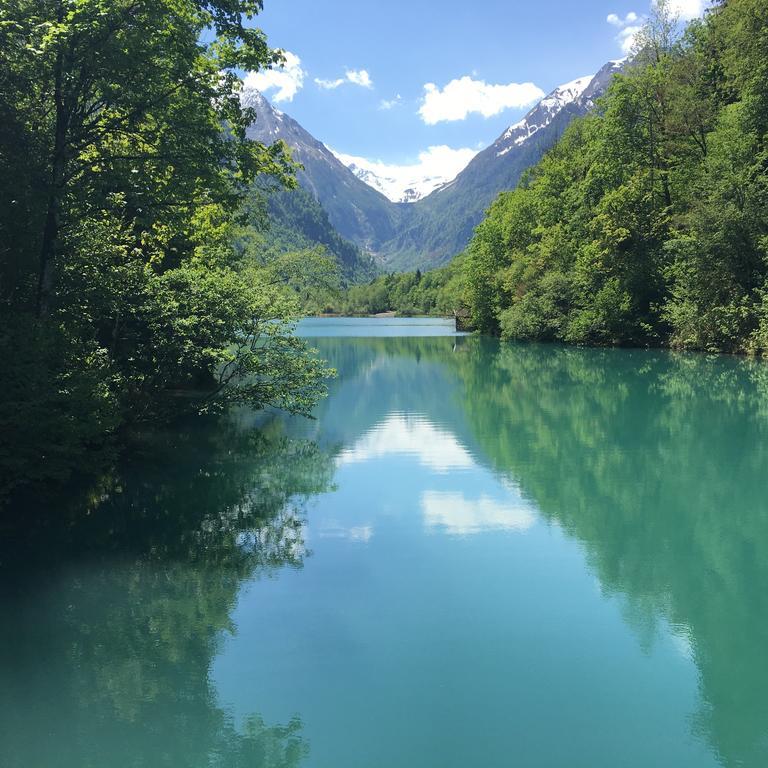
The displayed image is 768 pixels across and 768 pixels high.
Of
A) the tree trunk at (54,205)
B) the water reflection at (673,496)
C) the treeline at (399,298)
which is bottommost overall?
the water reflection at (673,496)

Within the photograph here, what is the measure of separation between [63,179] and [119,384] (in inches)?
164

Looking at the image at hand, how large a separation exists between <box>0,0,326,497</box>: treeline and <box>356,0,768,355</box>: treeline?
32.5m

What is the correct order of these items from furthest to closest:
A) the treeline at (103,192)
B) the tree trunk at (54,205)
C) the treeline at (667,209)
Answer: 1. the treeline at (667,209)
2. the tree trunk at (54,205)
3. the treeline at (103,192)

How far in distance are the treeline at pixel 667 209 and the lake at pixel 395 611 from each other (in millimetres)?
25998

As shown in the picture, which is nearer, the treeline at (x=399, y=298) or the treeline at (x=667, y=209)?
the treeline at (x=667, y=209)

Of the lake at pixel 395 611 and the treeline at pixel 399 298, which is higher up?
the treeline at pixel 399 298

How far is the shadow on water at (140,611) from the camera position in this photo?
16.9 feet

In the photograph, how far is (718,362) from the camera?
117 ft

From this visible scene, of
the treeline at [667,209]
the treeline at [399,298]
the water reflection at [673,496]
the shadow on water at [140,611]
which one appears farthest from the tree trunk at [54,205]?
the treeline at [399,298]

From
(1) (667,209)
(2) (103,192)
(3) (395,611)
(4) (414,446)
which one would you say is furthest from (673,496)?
(1) (667,209)

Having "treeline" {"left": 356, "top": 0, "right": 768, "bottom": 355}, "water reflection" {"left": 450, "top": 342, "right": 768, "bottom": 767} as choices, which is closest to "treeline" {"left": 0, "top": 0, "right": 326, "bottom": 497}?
"water reflection" {"left": 450, "top": 342, "right": 768, "bottom": 767}

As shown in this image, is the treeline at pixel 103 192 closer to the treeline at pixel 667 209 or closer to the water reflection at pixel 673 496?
the water reflection at pixel 673 496

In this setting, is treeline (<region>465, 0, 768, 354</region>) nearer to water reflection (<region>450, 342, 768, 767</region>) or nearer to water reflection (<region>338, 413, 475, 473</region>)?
water reflection (<region>450, 342, 768, 767</region>)

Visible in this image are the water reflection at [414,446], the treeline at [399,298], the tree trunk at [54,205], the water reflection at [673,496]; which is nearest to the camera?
the water reflection at [673,496]
